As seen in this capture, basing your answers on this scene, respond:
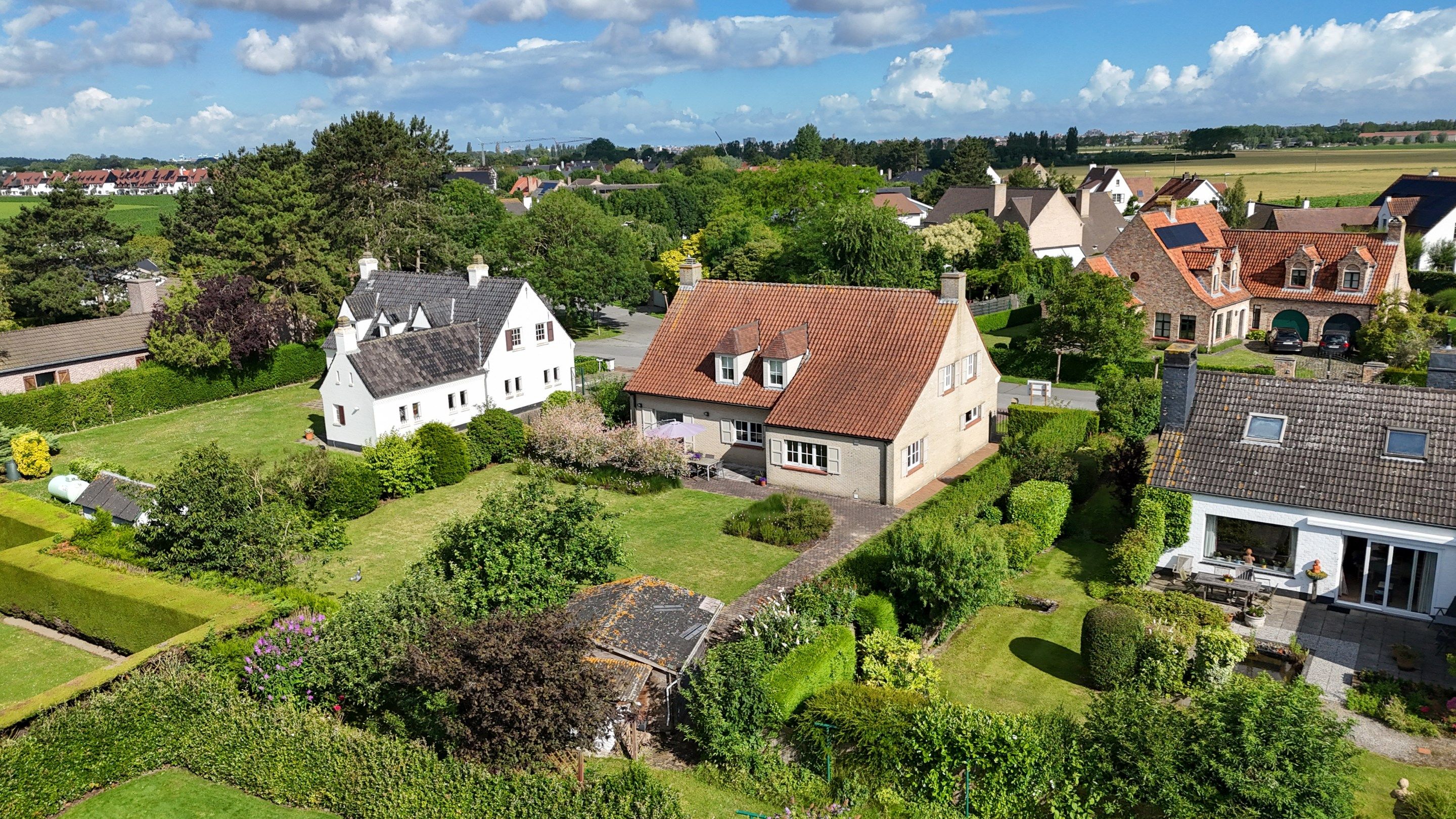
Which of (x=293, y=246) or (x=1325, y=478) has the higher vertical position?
(x=293, y=246)

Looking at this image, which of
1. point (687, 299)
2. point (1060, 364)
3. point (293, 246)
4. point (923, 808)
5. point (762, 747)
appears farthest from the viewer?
point (293, 246)

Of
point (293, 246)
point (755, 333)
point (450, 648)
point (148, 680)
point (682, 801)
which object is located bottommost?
point (682, 801)

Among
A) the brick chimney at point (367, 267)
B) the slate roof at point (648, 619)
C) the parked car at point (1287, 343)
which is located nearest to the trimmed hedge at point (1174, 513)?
the slate roof at point (648, 619)

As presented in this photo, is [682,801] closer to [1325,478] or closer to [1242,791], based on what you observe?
[1242,791]

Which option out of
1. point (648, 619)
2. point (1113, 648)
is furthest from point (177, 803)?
point (1113, 648)

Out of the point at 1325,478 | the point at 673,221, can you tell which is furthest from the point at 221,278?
the point at 673,221

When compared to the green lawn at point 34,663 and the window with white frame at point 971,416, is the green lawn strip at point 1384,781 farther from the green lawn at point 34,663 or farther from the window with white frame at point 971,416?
the green lawn at point 34,663

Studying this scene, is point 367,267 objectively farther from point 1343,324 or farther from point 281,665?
point 1343,324

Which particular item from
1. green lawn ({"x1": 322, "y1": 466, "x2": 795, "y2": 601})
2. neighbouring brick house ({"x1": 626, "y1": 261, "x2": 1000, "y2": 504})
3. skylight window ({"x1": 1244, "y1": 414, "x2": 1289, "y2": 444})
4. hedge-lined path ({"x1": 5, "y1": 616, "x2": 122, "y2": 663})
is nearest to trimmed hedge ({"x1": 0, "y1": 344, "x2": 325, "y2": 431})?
hedge-lined path ({"x1": 5, "y1": 616, "x2": 122, "y2": 663})
